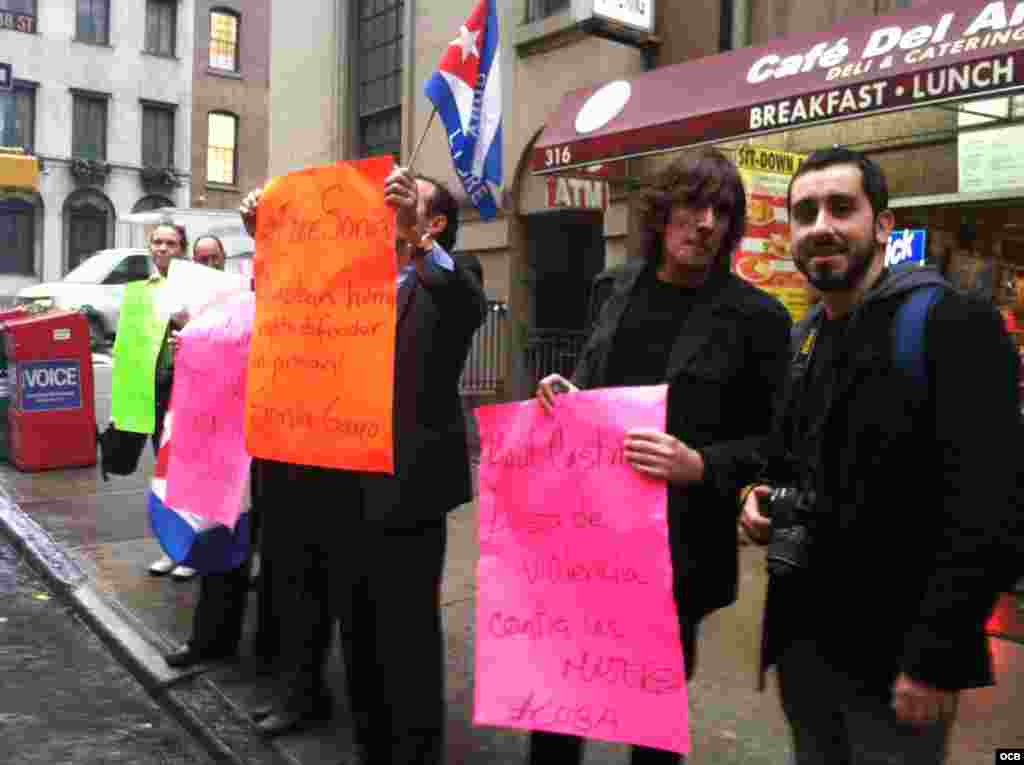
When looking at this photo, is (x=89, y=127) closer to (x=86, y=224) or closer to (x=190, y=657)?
(x=86, y=224)

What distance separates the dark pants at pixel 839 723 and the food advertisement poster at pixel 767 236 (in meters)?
4.67

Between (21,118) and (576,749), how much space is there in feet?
107

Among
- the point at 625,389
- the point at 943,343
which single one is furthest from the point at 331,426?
the point at 943,343

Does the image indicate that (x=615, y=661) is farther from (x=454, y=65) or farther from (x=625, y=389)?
(x=454, y=65)

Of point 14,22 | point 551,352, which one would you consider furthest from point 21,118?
point 551,352

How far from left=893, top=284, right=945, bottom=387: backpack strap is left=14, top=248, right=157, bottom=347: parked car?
18.5 m

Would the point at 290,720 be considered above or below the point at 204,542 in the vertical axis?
below

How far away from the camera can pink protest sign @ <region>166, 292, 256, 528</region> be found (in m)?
3.88

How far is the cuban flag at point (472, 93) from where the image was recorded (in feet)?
10.6

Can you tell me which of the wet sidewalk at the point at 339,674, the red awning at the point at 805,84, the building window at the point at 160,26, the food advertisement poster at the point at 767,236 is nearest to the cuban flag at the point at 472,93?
the wet sidewalk at the point at 339,674

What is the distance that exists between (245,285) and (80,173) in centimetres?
3005

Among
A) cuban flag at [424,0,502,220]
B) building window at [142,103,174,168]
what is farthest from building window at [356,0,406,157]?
building window at [142,103,174,168]

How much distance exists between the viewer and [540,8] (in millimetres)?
11023

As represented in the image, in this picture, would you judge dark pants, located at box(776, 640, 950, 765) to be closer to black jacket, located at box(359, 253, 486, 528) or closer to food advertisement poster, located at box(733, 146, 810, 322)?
black jacket, located at box(359, 253, 486, 528)
